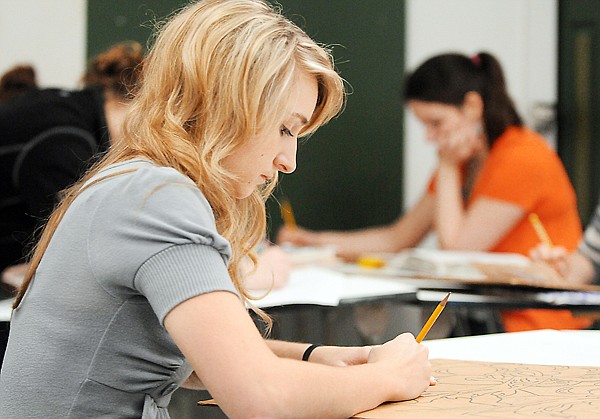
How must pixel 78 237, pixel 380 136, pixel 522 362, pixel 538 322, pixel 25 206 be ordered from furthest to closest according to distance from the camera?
1. pixel 380 136
2. pixel 25 206
3. pixel 538 322
4. pixel 522 362
5. pixel 78 237

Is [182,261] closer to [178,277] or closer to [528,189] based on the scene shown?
[178,277]

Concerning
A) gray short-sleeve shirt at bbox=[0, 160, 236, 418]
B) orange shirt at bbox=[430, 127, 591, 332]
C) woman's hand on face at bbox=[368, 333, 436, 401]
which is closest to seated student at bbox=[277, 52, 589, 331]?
orange shirt at bbox=[430, 127, 591, 332]

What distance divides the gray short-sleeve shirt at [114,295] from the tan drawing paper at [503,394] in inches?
8.5

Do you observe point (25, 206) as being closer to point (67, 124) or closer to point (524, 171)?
point (67, 124)

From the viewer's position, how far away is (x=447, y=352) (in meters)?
1.15

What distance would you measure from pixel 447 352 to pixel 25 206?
49.5 inches

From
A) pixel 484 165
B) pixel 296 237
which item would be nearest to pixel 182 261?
pixel 484 165

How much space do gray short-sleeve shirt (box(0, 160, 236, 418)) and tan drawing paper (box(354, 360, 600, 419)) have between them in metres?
0.22

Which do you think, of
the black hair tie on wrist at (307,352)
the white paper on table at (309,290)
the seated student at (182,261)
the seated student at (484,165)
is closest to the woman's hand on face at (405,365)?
the seated student at (182,261)

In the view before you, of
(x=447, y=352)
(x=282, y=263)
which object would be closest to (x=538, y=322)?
(x=282, y=263)

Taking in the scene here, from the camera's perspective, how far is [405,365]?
909 millimetres

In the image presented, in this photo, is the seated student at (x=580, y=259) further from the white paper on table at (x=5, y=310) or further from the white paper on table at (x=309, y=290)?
the white paper on table at (x=5, y=310)

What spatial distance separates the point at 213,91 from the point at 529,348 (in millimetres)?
583

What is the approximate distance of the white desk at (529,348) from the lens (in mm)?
1108
